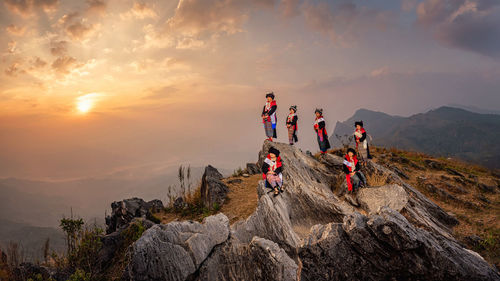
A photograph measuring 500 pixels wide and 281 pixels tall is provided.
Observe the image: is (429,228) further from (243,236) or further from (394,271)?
(243,236)

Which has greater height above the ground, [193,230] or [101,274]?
[193,230]

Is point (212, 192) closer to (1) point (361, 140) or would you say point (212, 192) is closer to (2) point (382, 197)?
(2) point (382, 197)

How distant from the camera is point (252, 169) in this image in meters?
19.4

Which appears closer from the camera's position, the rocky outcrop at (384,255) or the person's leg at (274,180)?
the rocky outcrop at (384,255)

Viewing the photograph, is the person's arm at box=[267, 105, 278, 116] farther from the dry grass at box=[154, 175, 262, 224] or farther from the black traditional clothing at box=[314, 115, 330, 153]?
the dry grass at box=[154, 175, 262, 224]

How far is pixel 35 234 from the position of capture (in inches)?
4840

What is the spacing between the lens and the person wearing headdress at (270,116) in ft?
46.2

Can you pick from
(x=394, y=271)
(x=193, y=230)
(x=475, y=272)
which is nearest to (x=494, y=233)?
(x=475, y=272)

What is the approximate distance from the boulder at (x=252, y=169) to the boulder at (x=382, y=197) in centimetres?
967

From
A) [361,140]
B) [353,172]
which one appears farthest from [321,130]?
[353,172]

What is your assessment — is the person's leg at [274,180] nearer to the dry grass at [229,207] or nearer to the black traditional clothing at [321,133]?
the dry grass at [229,207]

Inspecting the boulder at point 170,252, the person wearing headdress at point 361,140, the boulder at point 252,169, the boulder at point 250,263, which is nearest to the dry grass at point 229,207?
the boulder at point 252,169

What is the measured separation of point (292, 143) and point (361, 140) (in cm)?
427

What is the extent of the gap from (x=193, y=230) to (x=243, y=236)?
6.06ft
